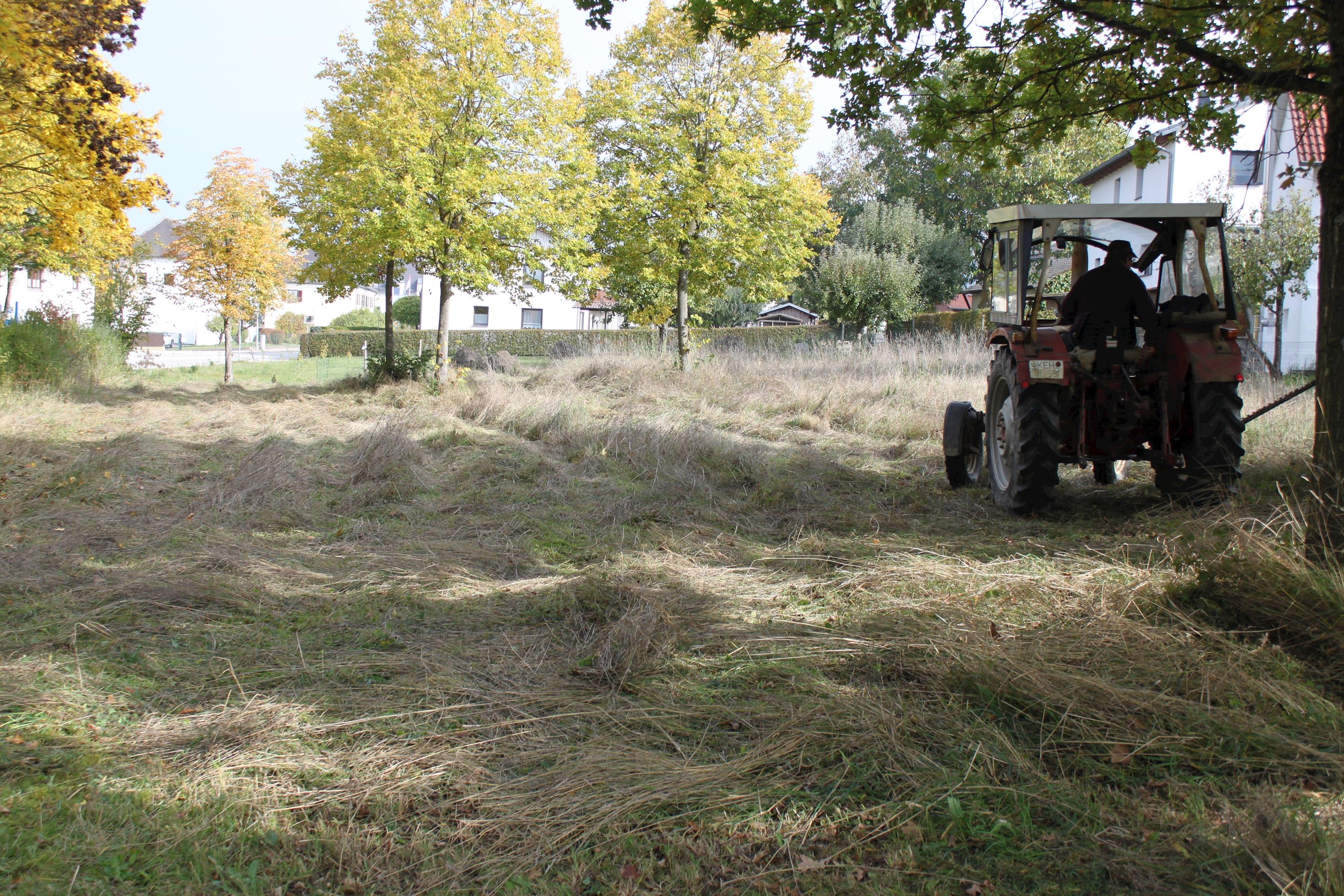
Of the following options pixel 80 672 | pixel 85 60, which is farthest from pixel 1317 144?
pixel 80 672

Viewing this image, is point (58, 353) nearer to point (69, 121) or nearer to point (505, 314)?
point (69, 121)

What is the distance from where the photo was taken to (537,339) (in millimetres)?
42938

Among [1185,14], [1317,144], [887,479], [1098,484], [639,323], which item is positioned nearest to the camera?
[1185,14]

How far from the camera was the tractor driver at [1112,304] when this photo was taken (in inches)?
275

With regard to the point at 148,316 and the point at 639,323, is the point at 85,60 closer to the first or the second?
the point at 639,323

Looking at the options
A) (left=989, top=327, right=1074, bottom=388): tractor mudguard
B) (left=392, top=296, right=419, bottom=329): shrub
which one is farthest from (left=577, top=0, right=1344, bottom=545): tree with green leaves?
(left=392, top=296, right=419, bottom=329): shrub

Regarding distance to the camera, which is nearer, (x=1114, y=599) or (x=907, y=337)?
(x=1114, y=599)

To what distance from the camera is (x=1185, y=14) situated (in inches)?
225

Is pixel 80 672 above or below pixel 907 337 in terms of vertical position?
below

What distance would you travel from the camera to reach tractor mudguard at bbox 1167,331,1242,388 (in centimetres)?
652

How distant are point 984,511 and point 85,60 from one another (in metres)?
10.4

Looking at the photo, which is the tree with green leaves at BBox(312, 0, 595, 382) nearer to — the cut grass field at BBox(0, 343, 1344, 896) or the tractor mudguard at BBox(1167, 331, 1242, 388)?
the cut grass field at BBox(0, 343, 1344, 896)

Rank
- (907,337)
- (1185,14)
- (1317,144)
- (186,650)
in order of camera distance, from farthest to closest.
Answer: (907,337)
(1317,144)
(1185,14)
(186,650)

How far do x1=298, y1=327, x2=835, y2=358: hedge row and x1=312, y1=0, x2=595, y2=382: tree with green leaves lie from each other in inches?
345
